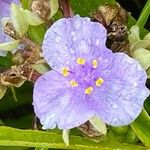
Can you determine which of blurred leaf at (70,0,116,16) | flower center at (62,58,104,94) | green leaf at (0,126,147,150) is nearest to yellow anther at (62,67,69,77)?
flower center at (62,58,104,94)

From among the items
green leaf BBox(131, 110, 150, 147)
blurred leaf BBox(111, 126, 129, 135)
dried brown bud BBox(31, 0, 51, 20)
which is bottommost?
blurred leaf BBox(111, 126, 129, 135)

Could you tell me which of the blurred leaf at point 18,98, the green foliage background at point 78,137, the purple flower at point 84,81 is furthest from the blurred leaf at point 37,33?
the blurred leaf at point 18,98

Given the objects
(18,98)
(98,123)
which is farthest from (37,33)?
(18,98)

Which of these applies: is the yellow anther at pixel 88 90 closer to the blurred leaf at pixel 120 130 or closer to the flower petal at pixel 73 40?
the flower petal at pixel 73 40

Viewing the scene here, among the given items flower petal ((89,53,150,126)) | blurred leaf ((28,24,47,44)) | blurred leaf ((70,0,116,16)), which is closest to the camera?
flower petal ((89,53,150,126))

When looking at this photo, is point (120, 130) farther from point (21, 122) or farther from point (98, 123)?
point (21, 122)

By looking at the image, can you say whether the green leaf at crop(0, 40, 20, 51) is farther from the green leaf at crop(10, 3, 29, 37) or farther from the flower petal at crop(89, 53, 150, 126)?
the flower petal at crop(89, 53, 150, 126)

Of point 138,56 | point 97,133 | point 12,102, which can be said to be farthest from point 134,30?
point 12,102
